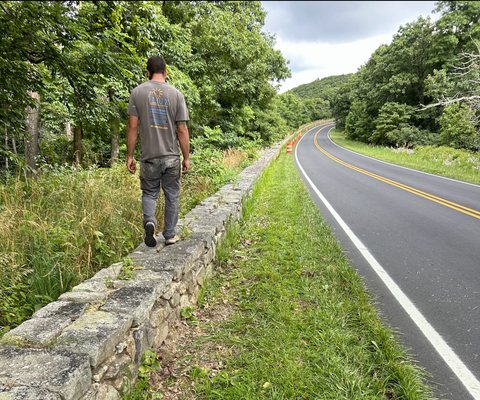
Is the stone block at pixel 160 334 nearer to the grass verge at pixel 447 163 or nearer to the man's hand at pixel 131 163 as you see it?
the man's hand at pixel 131 163

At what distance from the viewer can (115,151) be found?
11.6 metres

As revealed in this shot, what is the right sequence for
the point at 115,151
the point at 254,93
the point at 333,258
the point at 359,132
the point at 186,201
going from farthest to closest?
the point at 359,132
the point at 254,93
the point at 115,151
the point at 186,201
the point at 333,258

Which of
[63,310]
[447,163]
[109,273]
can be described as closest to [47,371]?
[63,310]

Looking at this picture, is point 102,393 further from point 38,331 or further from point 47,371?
point 38,331

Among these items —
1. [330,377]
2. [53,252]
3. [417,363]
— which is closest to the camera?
[330,377]

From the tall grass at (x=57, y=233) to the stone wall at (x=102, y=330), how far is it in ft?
1.45

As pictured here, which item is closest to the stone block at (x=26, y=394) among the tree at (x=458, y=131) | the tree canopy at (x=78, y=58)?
the tree canopy at (x=78, y=58)

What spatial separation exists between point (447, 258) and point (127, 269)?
4.52m

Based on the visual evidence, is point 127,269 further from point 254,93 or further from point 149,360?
point 254,93

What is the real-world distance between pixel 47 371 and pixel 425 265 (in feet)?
15.3

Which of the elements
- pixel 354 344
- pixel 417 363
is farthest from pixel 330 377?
pixel 417 363

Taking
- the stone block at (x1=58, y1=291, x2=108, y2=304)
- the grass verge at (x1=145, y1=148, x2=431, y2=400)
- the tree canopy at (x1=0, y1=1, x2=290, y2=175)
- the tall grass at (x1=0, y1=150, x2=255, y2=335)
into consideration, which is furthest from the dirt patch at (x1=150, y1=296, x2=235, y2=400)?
the tree canopy at (x1=0, y1=1, x2=290, y2=175)

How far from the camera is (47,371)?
1.74m

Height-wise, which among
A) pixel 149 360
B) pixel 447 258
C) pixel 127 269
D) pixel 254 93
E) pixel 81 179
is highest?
pixel 254 93
